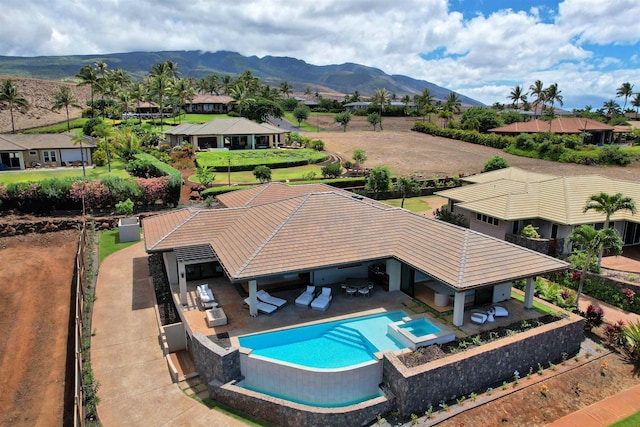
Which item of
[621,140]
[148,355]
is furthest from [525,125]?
[148,355]

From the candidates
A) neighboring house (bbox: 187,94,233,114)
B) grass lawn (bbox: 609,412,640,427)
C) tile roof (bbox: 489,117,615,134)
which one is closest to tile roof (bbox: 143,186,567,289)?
grass lawn (bbox: 609,412,640,427)

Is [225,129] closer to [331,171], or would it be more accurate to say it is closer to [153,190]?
[331,171]

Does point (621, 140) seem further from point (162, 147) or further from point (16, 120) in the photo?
point (16, 120)

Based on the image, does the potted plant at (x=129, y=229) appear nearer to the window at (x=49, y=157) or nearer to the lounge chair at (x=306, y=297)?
the lounge chair at (x=306, y=297)

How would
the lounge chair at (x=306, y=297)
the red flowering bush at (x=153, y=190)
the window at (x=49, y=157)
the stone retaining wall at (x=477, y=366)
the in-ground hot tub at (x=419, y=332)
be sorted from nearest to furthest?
the stone retaining wall at (x=477, y=366) → the in-ground hot tub at (x=419, y=332) → the lounge chair at (x=306, y=297) → the red flowering bush at (x=153, y=190) → the window at (x=49, y=157)

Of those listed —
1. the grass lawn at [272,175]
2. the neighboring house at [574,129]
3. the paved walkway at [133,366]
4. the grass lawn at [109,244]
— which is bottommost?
the paved walkway at [133,366]

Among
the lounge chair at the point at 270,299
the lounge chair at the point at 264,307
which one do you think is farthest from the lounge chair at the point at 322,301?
the lounge chair at the point at 264,307
